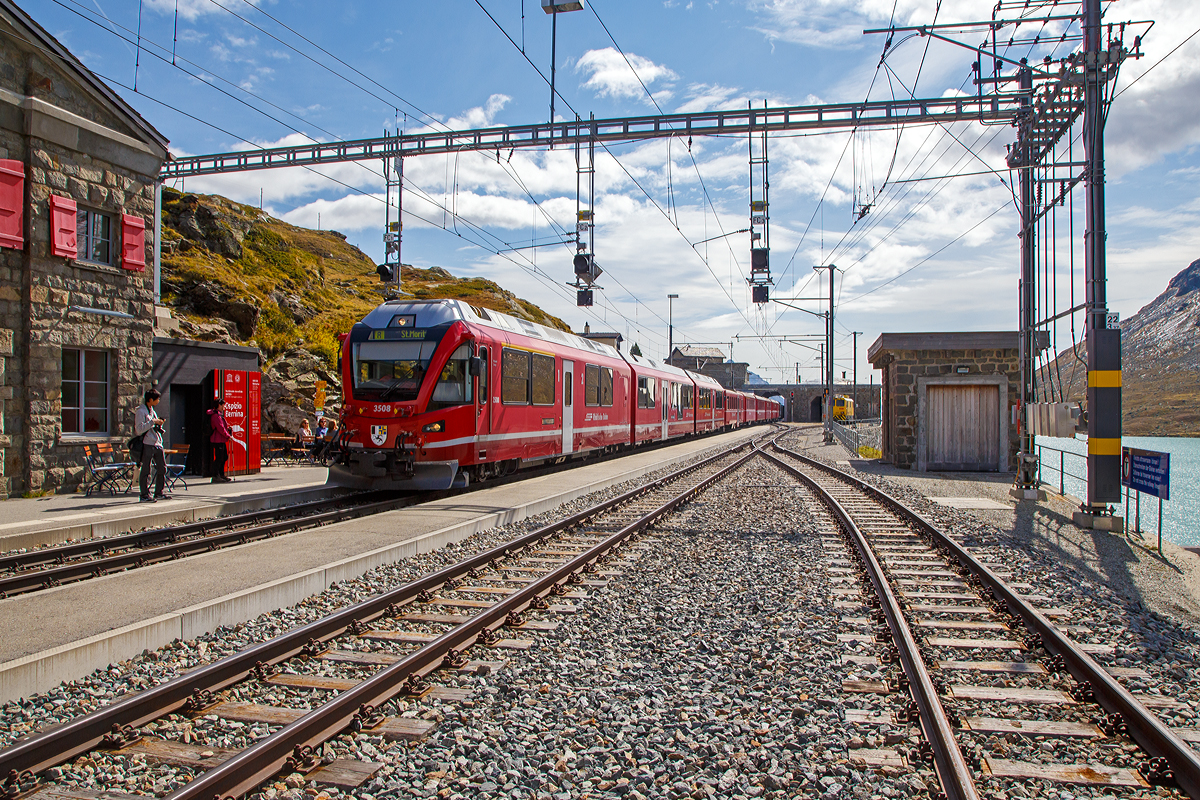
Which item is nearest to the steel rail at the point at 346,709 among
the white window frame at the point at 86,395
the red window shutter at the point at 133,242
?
the white window frame at the point at 86,395

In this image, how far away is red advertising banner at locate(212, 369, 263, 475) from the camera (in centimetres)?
1506

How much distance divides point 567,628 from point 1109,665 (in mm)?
3614

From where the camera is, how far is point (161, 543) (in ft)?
29.9

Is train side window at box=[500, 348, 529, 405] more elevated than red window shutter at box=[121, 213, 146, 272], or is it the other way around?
red window shutter at box=[121, 213, 146, 272]

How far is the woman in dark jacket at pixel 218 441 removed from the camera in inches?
559

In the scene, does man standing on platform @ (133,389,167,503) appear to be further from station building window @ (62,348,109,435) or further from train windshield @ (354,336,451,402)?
train windshield @ (354,336,451,402)

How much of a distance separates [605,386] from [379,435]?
31.2ft

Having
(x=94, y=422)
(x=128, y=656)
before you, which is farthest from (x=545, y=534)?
(x=94, y=422)

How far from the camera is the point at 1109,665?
4.96 m

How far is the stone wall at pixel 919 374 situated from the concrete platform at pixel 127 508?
14.7 meters

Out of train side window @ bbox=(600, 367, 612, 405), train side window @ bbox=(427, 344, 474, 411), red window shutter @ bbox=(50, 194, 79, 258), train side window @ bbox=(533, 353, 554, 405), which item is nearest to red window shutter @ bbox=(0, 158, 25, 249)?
red window shutter @ bbox=(50, 194, 79, 258)

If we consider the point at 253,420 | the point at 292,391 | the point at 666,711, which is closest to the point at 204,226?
the point at 292,391

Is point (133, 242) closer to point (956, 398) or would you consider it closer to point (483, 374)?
point (483, 374)

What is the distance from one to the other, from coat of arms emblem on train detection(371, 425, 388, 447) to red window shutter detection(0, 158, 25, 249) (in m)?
6.22
